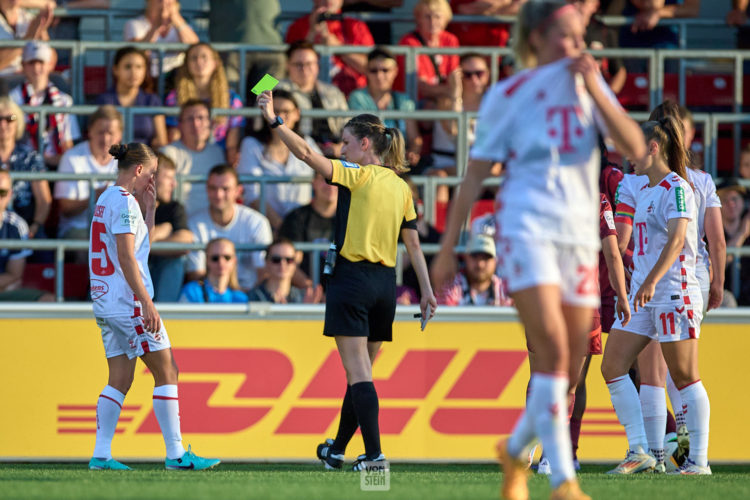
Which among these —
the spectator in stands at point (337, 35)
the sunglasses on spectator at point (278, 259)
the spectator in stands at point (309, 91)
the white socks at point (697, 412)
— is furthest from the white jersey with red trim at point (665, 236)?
the spectator in stands at point (337, 35)

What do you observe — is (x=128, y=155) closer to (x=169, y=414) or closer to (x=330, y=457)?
(x=169, y=414)

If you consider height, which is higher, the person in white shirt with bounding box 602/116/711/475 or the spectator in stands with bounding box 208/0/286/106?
the spectator in stands with bounding box 208/0/286/106

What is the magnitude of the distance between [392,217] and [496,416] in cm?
226

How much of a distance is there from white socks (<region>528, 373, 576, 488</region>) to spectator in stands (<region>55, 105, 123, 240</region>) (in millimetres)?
6052

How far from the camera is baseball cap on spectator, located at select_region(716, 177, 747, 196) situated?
9.91 metres

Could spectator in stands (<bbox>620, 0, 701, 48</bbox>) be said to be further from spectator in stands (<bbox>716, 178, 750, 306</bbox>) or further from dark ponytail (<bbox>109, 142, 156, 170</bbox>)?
dark ponytail (<bbox>109, 142, 156, 170</bbox>)

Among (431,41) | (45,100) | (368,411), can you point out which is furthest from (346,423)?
(431,41)

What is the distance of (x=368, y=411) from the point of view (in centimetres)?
648

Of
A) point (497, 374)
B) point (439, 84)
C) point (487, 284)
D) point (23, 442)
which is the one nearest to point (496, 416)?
point (497, 374)

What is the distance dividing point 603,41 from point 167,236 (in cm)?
551

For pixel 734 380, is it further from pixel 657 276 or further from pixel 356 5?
pixel 356 5

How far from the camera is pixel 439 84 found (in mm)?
11461

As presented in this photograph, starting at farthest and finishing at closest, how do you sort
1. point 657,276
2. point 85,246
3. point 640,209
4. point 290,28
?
point 290,28 → point 85,246 → point 640,209 → point 657,276

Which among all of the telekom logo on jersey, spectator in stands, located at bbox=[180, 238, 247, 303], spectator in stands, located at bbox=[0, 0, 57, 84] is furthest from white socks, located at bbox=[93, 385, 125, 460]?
spectator in stands, located at bbox=[0, 0, 57, 84]
